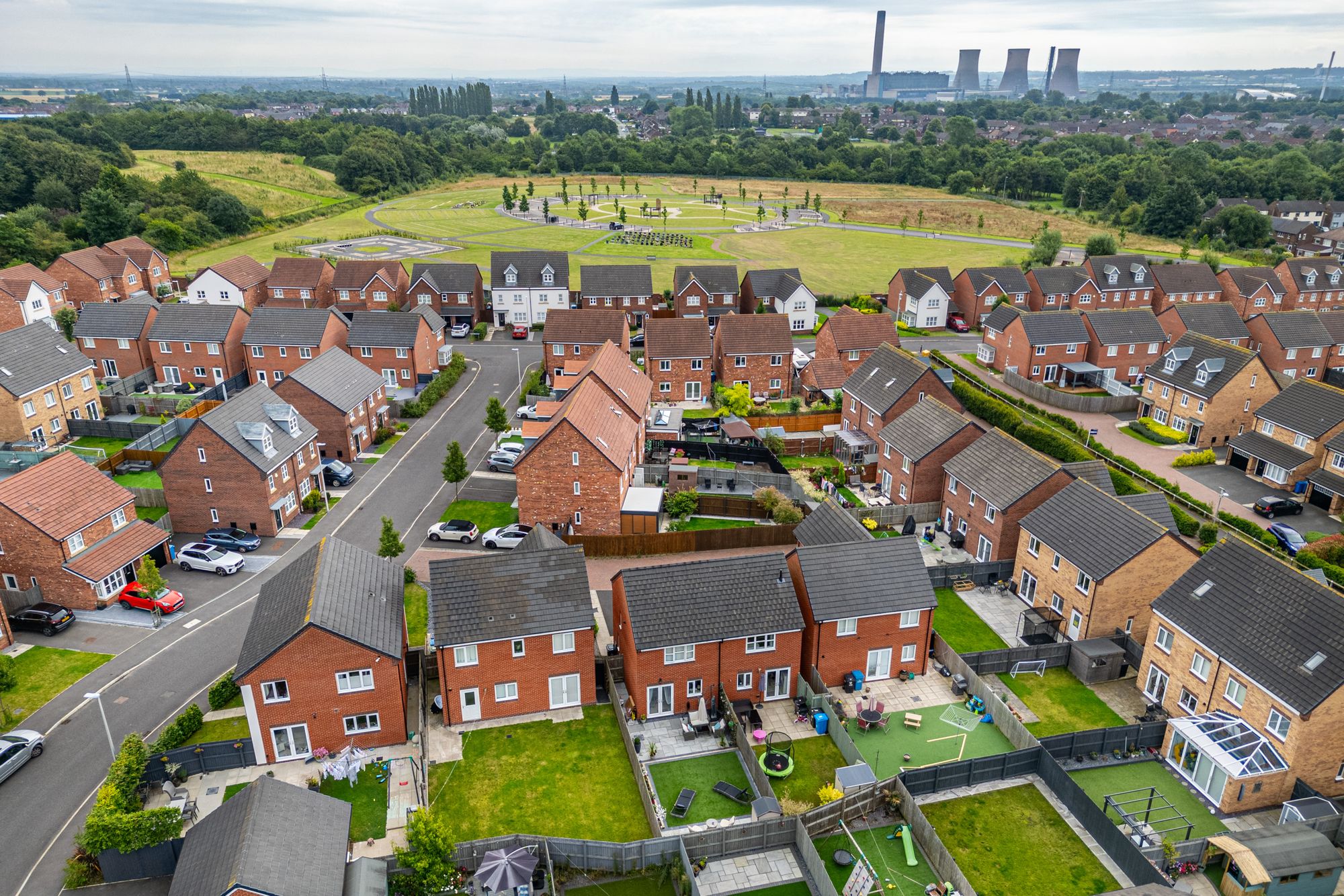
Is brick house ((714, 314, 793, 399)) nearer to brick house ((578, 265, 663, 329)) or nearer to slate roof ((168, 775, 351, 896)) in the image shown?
brick house ((578, 265, 663, 329))

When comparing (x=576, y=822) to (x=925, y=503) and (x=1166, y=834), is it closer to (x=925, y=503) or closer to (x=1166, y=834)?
(x=1166, y=834)

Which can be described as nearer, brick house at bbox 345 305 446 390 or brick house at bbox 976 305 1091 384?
brick house at bbox 345 305 446 390

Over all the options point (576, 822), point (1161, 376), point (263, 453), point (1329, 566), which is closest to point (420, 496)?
point (263, 453)

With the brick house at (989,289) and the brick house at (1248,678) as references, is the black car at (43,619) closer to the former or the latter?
the brick house at (1248,678)

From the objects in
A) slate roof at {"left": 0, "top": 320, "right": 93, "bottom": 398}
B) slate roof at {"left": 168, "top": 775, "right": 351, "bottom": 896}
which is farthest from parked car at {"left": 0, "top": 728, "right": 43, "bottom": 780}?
slate roof at {"left": 0, "top": 320, "right": 93, "bottom": 398}

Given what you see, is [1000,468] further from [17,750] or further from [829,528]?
[17,750]

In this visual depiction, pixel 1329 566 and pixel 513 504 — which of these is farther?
pixel 513 504

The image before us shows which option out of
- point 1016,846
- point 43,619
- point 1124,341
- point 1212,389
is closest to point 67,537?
point 43,619
